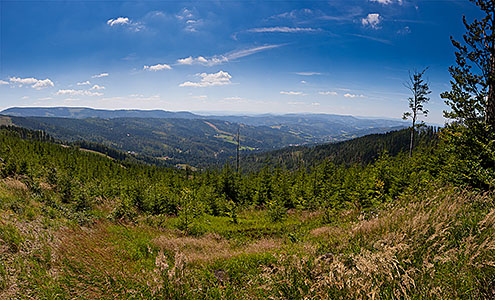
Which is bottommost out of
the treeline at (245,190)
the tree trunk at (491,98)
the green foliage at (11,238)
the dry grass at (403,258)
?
the treeline at (245,190)

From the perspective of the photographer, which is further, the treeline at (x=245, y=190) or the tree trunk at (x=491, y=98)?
the treeline at (x=245, y=190)

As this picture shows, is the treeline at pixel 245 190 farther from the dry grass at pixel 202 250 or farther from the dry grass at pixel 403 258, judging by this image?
the dry grass at pixel 403 258

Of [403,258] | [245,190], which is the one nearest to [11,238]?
[403,258]

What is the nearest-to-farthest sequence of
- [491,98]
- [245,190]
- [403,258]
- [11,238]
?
[403,258]
[11,238]
[491,98]
[245,190]

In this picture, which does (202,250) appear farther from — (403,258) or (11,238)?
(403,258)

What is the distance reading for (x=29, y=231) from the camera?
536 cm

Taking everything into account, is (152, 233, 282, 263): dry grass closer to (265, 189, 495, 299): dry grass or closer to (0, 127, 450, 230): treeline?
(265, 189, 495, 299): dry grass

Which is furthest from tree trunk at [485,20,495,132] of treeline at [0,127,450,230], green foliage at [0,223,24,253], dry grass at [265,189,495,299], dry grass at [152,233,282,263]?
green foliage at [0,223,24,253]

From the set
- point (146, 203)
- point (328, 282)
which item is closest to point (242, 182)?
point (146, 203)

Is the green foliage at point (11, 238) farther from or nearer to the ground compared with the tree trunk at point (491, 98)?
nearer to the ground

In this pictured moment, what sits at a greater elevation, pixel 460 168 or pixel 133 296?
pixel 460 168

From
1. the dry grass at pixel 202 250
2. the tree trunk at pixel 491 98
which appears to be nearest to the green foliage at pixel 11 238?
the dry grass at pixel 202 250

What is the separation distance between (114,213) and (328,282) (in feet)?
46.3

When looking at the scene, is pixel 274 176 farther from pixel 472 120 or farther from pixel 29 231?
pixel 29 231
